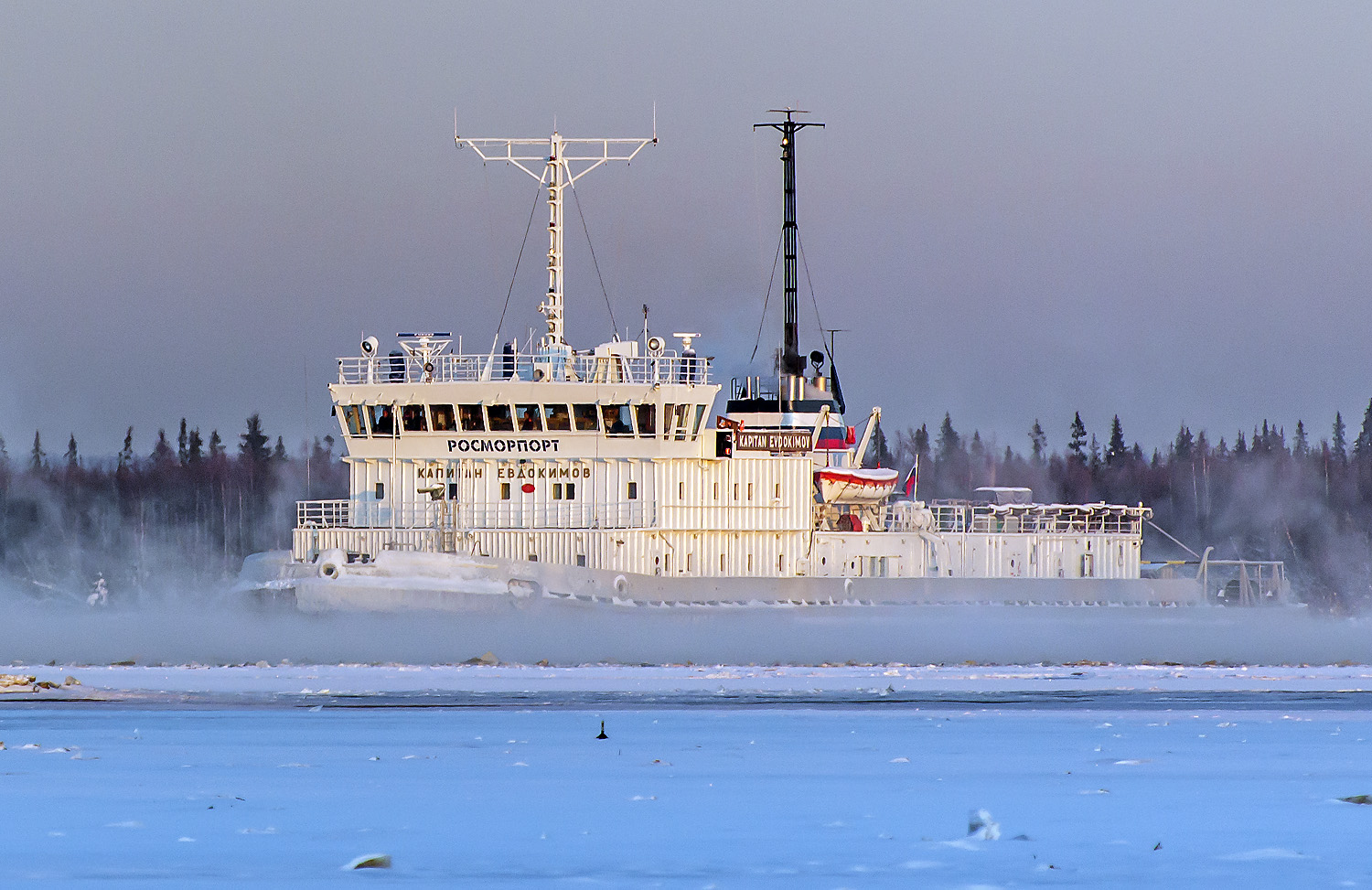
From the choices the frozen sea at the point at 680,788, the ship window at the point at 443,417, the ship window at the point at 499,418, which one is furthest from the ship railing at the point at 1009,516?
the frozen sea at the point at 680,788

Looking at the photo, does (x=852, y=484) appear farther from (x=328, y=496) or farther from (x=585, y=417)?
(x=328, y=496)

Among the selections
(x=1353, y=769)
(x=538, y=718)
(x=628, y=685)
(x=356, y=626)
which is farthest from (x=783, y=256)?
(x=1353, y=769)

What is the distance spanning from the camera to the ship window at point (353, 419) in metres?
35.8

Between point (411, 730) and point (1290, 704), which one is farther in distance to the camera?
point (1290, 704)

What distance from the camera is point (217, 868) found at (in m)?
11.6

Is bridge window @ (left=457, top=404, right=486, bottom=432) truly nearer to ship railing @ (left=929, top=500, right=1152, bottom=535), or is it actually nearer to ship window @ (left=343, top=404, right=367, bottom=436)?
ship window @ (left=343, top=404, right=367, bottom=436)

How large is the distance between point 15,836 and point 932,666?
23208mm

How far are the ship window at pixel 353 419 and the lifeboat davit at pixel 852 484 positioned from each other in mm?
10336

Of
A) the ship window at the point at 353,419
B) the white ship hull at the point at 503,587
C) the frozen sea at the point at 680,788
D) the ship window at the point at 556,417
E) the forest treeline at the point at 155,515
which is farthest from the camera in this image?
the forest treeline at the point at 155,515

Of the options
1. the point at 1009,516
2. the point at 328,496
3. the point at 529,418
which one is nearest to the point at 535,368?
the point at 529,418

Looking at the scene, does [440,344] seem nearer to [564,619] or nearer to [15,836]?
[564,619]

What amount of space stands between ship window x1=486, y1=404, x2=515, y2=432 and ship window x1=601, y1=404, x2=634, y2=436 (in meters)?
1.87

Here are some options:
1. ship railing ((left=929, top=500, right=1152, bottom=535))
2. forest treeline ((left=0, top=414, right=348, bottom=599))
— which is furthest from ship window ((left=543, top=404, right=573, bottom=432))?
forest treeline ((left=0, top=414, right=348, bottom=599))

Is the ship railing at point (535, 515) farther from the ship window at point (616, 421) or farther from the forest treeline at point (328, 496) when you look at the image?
the forest treeline at point (328, 496)
